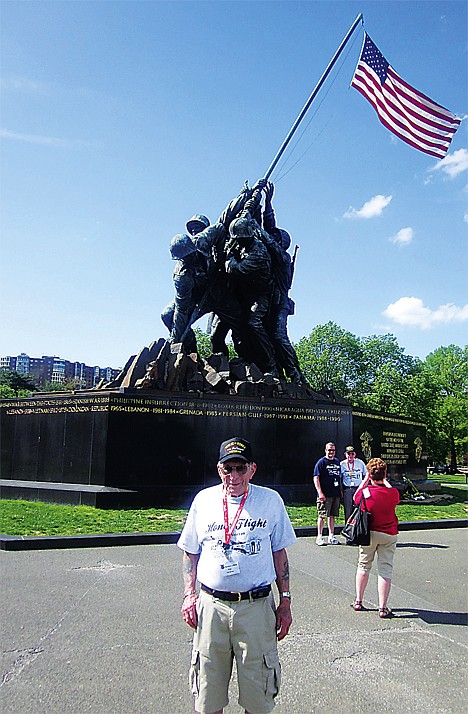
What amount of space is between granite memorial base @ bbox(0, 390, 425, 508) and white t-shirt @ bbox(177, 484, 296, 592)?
372 inches

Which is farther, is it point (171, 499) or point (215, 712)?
point (171, 499)

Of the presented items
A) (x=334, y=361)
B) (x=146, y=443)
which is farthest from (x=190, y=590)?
(x=334, y=361)

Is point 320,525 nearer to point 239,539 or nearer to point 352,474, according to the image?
point 352,474

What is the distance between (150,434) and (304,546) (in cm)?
537

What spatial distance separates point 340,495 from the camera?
9.40m

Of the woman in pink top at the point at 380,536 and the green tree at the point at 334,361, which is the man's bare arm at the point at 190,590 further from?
the green tree at the point at 334,361

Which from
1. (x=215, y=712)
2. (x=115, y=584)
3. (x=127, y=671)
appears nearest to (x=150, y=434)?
(x=115, y=584)

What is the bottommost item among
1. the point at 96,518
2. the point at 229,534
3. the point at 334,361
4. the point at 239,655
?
the point at 96,518

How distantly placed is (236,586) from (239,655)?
32 centimetres

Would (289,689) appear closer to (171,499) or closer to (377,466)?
(377,466)

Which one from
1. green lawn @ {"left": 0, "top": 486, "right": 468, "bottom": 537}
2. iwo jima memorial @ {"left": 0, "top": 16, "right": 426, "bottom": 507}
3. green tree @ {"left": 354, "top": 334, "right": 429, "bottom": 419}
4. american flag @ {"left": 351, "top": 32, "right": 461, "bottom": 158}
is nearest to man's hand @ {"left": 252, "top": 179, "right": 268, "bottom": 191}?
iwo jima memorial @ {"left": 0, "top": 16, "right": 426, "bottom": 507}

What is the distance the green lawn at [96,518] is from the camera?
9.05 m

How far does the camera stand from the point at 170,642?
14.7 ft

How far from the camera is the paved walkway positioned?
3.60 metres
